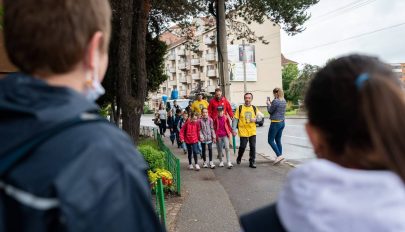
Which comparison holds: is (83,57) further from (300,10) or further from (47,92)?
(300,10)

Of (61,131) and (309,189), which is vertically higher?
(61,131)

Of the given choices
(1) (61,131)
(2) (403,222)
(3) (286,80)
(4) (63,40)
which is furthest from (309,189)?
(3) (286,80)

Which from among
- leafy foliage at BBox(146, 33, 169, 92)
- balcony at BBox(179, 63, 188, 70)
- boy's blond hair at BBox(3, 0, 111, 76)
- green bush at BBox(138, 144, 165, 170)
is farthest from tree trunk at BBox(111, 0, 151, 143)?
balcony at BBox(179, 63, 188, 70)

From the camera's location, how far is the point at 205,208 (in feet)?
21.8

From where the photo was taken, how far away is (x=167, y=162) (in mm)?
8656

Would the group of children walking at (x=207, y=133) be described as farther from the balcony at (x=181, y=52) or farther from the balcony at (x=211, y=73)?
the balcony at (x=181, y=52)

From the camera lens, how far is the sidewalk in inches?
224

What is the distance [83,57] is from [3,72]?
457 centimetres

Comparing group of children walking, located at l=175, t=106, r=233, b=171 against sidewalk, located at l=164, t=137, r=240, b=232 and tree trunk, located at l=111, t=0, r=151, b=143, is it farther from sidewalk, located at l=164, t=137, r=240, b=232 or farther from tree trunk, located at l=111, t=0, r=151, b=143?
tree trunk, located at l=111, t=0, r=151, b=143

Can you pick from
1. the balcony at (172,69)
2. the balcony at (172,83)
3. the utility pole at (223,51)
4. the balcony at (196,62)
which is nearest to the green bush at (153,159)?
the utility pole at (223,51)

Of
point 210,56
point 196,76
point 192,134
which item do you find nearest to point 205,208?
point 192,134

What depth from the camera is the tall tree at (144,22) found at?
941 cm

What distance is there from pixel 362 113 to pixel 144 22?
9.55 metres

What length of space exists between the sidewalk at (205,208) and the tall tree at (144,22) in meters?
2.18
